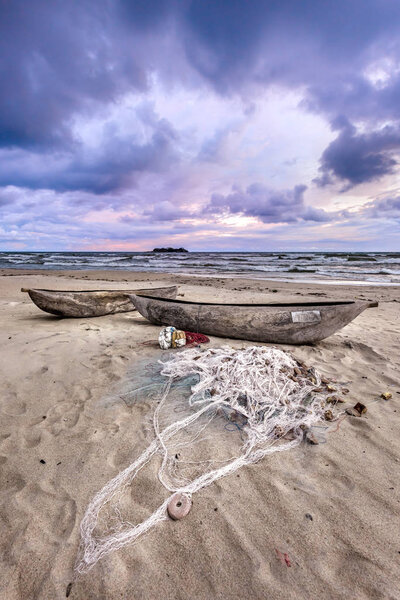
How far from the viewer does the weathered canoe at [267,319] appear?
15.5 ft

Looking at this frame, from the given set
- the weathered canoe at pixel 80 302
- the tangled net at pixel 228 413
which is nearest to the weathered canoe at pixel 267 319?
the tangled net at pixel 228 413

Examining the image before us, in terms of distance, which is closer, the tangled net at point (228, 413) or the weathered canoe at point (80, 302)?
the tangled net at point (228, 413)

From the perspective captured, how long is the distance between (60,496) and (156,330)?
397 centimetres

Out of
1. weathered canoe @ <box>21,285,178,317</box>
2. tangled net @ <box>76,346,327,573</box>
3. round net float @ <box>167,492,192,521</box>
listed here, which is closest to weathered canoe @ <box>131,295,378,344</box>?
tangled net @ <box>76,346,327,573</box>

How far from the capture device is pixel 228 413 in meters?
2.94

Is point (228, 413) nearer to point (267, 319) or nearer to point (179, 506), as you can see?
point (179, 506)

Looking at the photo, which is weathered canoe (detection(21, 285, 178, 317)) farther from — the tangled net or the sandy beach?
the tangled net

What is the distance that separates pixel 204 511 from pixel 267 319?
11.3 ft

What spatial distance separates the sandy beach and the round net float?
0.04 meters

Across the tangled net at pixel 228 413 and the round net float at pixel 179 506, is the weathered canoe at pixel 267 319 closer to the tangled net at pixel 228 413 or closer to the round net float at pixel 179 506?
the tangled net at pixel 228 413

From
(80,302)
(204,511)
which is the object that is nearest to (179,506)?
(204,511)

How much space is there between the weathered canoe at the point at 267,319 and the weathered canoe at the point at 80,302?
170cm

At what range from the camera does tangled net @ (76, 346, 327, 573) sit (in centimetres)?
182

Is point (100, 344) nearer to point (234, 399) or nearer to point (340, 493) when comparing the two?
point (234, 399)
